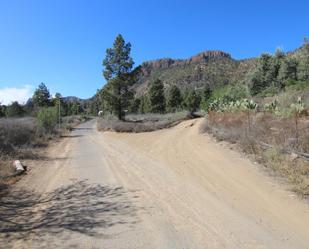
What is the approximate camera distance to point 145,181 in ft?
34.3

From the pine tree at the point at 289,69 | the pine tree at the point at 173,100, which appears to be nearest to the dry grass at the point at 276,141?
the pine tree at the point at 289,69

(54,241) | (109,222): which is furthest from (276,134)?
(54,241)

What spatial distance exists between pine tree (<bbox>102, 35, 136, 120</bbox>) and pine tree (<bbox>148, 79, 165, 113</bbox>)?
25.8 meters

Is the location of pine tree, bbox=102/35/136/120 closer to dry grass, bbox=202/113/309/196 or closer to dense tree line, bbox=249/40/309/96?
dense tree line, bbox=249/40/309/96

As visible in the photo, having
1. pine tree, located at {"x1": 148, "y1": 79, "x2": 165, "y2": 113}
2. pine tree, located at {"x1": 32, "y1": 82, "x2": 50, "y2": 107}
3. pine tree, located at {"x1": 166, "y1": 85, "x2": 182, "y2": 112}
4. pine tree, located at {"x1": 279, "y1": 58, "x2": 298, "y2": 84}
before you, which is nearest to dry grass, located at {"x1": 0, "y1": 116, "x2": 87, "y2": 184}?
pine tree, located at {"x1": 279, "y1": 58, "x2": 298, "y2": 84}

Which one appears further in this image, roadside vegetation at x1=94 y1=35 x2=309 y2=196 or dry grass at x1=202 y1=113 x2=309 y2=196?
roadside vegetation at x1=94 y1=35 x2=309 y2=196

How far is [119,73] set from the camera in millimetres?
44719

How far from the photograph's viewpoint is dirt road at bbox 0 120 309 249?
593 cm

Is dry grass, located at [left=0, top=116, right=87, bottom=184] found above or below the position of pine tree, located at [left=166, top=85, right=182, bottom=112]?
below

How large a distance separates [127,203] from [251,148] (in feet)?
23.7

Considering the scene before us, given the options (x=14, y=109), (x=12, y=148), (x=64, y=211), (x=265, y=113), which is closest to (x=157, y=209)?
(x=64, y=211)

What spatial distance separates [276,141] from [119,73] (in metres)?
33.7

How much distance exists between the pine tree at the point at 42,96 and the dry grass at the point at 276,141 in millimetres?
73816

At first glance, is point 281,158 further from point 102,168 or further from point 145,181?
point 102,168
